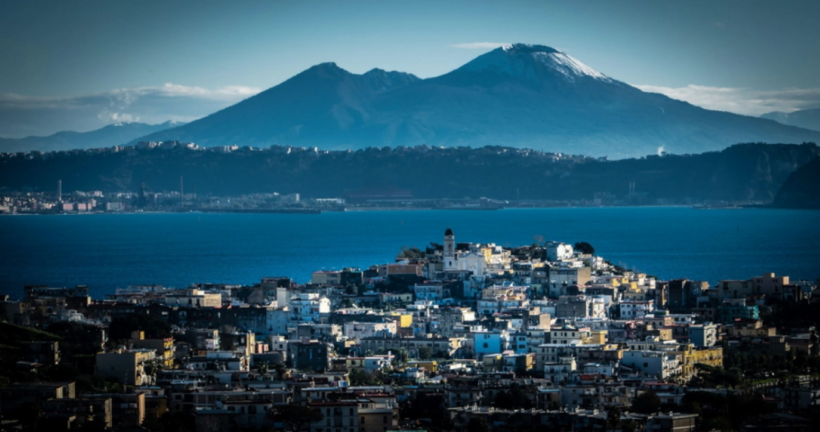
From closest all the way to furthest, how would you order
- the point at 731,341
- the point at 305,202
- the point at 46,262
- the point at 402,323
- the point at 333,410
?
the point at 333,410 → the point at 731,341 → the point at 402,323 → the point at 46,262 → the point at 305,202

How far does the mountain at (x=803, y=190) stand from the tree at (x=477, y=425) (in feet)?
418

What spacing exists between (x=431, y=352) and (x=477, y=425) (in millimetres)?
10156

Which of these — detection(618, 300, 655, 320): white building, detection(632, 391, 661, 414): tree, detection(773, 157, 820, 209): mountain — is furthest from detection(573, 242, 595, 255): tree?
detection(773, 157, 820, 209): mountain

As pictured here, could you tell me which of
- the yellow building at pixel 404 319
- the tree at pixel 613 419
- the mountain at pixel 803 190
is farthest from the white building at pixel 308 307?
the mountain at pixel 803 190

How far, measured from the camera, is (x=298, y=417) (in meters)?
23.0

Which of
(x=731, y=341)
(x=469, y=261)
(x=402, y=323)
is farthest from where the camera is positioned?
(x=469, y=261)

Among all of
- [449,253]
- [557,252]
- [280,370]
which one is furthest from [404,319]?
[557,252]

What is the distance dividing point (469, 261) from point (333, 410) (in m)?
22.5

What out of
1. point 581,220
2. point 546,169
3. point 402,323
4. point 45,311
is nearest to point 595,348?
point 402,323

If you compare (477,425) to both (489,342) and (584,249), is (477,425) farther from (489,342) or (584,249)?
(584,249)

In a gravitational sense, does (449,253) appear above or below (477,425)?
above

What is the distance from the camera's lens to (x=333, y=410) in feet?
76.6

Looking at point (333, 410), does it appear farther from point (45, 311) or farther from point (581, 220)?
point (581, 220)

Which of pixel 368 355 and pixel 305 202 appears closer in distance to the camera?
pixel 368 355
